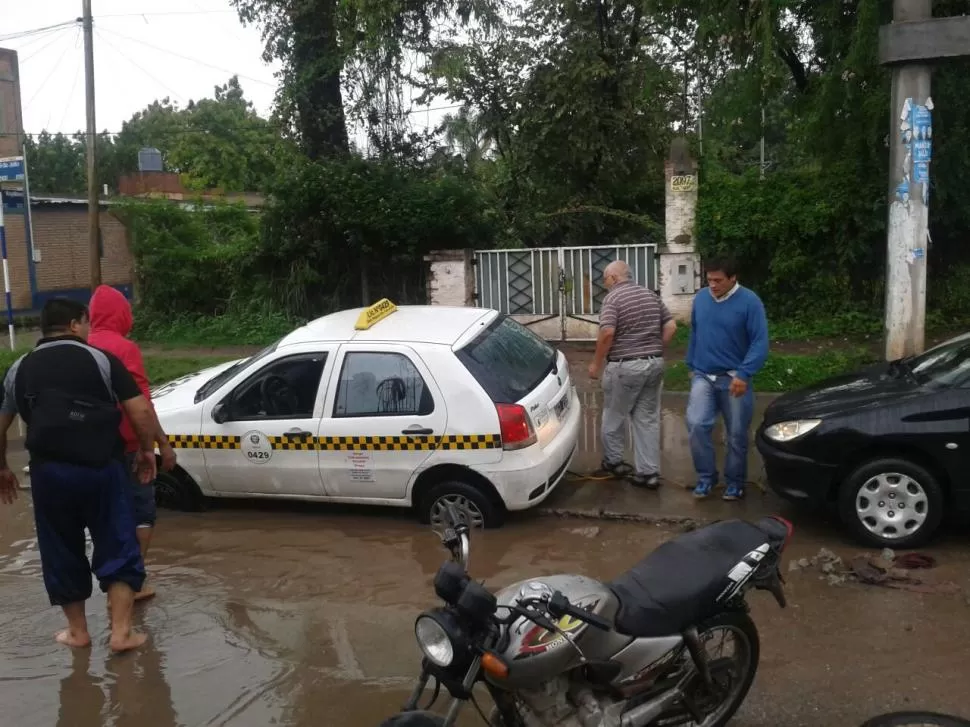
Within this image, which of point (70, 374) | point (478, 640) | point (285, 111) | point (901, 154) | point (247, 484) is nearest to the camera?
point (478, 640)

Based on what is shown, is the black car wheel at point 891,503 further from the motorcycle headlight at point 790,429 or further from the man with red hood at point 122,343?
the man with red hood at point 122,343

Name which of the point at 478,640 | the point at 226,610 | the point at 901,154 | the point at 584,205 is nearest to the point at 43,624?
the point at 226,610

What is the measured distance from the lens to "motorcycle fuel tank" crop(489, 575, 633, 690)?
3.23 meters

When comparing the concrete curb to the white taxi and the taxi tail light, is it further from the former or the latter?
the taxi tail light

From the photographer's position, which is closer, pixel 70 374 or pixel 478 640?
pixel 478 640

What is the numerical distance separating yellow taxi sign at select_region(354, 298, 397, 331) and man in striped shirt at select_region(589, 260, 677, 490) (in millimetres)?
1593

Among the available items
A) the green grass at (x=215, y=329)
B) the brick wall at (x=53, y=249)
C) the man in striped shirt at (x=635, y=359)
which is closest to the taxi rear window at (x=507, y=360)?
the man in striped shirt at (x=635, y=359)

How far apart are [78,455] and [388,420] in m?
2.19

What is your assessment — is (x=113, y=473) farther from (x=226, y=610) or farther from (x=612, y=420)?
(x=612, y=420)

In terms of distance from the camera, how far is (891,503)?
5.78 metres

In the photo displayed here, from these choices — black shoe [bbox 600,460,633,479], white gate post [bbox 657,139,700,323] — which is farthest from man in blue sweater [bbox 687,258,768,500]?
white gate post [bbox 657,139,700,323]

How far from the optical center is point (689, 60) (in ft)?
48.7

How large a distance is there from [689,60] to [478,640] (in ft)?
43.8

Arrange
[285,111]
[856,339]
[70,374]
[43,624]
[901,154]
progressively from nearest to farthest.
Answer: [70,374]
[43,624]
[901,154]
[856,339]
[285,111]
